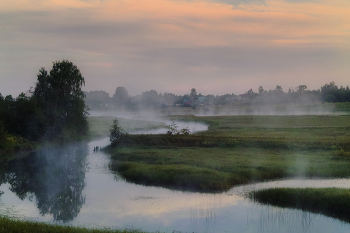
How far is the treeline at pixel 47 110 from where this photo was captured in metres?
39.2

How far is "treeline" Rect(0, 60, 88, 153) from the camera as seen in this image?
39.2 meters

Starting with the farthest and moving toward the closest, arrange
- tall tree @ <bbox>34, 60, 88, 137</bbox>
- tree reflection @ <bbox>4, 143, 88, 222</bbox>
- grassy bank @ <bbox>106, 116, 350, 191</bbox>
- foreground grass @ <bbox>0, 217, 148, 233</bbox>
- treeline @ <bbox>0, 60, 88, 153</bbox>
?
tall tree @ <bbox>34, 60, 88, 137</bbox> → treeline @ <bbox>0, 60, 88, 153</bbox> → grassy bank @ <bbox>106, 116, 350, 191</bbox> → tree reflection @ <bbox>4, 143, 88, 222</bbox> → foreground grass @ <bbox>0, 217, 148, 233</bbox>

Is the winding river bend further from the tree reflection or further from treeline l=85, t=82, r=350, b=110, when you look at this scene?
treeline l=85, t=82, r=350, b=110

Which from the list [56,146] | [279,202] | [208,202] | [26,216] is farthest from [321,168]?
[56,146]

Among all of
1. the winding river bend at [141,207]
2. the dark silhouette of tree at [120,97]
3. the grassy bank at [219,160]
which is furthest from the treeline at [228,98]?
the winding river bend at [141,207]

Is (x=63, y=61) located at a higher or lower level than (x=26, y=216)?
higher

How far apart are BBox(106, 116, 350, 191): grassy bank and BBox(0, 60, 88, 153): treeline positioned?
1171cm

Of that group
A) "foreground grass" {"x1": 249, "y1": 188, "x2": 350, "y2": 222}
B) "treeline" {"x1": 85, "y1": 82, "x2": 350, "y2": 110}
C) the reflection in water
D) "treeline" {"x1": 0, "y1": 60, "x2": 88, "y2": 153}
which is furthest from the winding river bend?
"treeline" {"x1": 85, "y1": 82, "x2": 350, "y2": 110}

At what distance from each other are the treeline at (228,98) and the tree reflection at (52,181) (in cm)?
11044

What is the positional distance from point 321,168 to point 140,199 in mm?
12714

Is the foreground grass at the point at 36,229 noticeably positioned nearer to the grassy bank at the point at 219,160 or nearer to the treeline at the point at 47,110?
the grassy bank at the point at 219,160

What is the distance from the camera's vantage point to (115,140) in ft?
116

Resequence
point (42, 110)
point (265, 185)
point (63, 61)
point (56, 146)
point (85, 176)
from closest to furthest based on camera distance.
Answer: point (265, 185) < point (85, 176) < point (56, 146) < point (42, 110) < point (63, 61)

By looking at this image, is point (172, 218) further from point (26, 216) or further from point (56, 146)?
point (56, 146)
